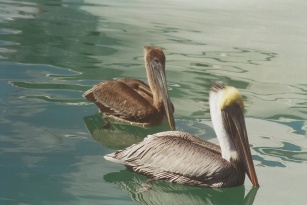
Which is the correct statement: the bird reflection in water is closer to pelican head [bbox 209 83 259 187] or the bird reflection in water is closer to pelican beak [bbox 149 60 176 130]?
pelican head [bbox 209 83 259 187]

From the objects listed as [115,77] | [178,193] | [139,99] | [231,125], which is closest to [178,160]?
[178,193]

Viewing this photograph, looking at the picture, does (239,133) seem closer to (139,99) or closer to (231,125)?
(231,125)

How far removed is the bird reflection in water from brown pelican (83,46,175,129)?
1.19m

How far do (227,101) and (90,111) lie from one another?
199 centimetres

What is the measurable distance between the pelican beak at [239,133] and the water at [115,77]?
18 cm

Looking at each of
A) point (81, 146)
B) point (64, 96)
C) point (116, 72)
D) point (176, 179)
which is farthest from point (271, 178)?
point (116, 72)

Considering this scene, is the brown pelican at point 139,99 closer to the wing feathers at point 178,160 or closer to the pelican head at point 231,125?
the wing feathers at point 178,160

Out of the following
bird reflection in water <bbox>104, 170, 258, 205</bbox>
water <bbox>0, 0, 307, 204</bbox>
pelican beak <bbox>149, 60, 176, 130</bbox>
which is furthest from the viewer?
pelican beak <bbox>149, 60, 176, 130</bbox>

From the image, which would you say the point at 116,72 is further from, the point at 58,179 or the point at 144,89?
the point at 58,179

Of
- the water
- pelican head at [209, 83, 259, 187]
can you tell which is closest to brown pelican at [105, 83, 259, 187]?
pelican head at [209, 83, 259, 187]

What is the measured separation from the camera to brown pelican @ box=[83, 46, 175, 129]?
18.1ft

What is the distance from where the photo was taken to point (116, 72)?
7578 millimetres

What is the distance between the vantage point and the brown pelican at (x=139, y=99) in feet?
18.1

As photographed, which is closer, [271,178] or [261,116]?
[271,178]
